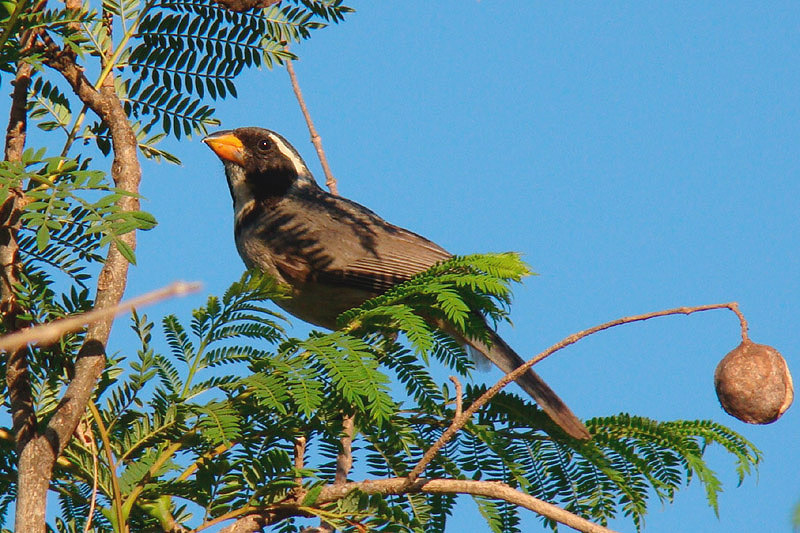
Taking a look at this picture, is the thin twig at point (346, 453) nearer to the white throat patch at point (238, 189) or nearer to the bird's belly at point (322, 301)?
the bird's belly at point (322, 301)

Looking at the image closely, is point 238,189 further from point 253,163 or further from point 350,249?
point 350,249

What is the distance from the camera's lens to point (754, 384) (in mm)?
2988

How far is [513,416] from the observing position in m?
3.29

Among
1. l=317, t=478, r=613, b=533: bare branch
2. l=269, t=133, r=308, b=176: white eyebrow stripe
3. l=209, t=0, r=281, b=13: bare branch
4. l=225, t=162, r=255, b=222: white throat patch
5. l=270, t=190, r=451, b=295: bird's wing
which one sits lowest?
l=317, t=478, r=613, b=533: bare branch

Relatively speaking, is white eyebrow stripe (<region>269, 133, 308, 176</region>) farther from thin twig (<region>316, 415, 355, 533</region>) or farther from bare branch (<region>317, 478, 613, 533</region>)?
bare branch (<region>317, 478, 613, 533</region>)

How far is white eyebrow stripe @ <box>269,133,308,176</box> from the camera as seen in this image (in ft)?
23.1

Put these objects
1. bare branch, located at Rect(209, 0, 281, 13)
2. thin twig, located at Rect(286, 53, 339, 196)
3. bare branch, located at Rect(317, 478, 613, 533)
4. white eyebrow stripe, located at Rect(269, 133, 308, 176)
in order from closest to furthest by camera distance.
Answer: bare branch, located at Rect(317, 478, 613, 533) < bare branch, located at Rect(209, 0, 281, 13) < thin twig, located at Rect(286, 53, 339, 196) < white eyebrow stripe, located at Rect(269, 133, 308, 176)

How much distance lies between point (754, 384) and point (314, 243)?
326 cm

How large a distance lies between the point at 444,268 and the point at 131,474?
3.85 feet

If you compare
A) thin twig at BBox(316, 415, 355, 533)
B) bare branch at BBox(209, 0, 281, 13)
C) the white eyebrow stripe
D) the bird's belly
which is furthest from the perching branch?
the white eyebrow stripe

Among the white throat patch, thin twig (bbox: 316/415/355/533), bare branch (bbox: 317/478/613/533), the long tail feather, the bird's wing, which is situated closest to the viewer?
bare branch (bbox: 317/478/613/533)

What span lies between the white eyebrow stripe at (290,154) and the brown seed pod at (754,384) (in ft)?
14.8

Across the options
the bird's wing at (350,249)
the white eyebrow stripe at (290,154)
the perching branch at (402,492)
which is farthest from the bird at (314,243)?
the perching branch at (402,492)

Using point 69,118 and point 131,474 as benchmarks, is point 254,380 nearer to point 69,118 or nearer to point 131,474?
point 131,474
